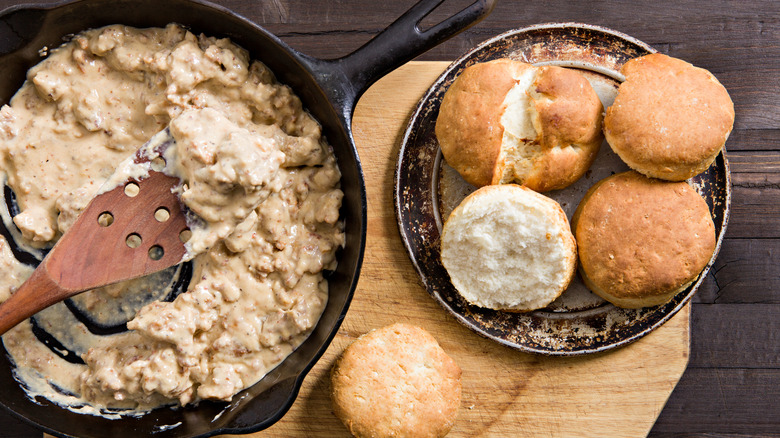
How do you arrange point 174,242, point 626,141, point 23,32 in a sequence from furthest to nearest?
point 626,141, point 23,32, point 174,242

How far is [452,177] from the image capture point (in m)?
2.27

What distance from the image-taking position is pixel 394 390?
208cm

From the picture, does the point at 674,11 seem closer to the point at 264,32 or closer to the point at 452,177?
the point at 452,177

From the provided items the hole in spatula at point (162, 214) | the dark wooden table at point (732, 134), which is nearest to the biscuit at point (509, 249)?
the dark wooden table at point (732, 134)

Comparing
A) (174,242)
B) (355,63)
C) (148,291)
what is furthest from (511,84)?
(148,291)

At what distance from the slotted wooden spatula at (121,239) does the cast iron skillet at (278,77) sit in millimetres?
440

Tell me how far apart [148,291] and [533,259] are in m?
1.40

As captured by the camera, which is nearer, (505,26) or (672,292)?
(672,292)

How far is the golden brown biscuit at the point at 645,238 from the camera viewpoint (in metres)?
2.04

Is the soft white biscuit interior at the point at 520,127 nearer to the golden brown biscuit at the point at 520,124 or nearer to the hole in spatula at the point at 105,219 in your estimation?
the golden brown biscuit at the point at 520,124

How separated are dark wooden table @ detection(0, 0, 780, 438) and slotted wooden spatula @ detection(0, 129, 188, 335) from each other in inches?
36.7

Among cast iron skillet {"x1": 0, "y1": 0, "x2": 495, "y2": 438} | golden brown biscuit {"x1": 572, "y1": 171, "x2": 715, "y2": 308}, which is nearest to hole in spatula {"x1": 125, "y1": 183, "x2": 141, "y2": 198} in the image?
cast iron skillet {"x1": 0, "y1": 0, "x2": 495, "y2": 438}

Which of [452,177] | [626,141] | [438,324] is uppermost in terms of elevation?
[626,141]

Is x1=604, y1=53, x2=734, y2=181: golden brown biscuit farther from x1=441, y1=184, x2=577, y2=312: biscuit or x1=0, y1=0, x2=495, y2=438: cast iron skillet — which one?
x1=0, y1=0, x2=495, y2=438: cast iron skillet
